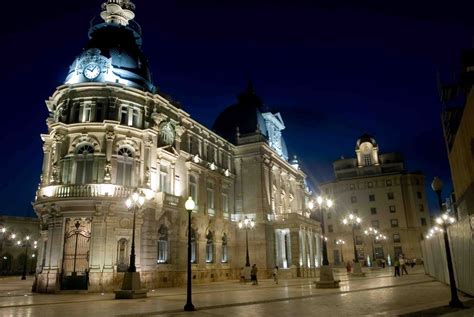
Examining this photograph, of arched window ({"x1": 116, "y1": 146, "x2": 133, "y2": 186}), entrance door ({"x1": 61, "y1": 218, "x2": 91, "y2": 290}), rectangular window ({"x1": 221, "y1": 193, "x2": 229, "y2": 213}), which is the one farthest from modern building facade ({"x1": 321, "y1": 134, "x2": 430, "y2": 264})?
entrance door ({"x1": 61, "y1": 218, "x2": 91, "y2": 290})

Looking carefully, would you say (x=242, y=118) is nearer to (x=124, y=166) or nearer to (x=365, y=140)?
(x=124, y=166)

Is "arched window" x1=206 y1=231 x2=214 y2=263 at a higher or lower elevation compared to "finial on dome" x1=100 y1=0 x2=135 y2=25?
lower

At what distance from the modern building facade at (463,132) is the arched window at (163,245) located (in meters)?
25.4

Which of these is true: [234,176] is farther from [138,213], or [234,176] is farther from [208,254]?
[138,213]

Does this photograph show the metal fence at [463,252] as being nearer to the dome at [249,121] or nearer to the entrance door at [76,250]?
the entrance door at [76,250]

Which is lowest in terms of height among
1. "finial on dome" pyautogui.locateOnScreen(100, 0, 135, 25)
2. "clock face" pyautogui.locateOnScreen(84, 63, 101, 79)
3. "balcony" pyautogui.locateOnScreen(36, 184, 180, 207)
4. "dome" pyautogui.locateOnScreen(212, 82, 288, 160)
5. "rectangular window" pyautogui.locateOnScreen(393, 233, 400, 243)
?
"rectangular window" pyautogui.locateOnScreen(393, 233, 400, 243)

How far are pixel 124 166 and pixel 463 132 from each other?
28055mm

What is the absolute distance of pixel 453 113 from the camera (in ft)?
141

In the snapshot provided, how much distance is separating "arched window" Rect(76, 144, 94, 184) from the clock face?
5.95 m

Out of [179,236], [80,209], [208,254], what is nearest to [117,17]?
[80,209]

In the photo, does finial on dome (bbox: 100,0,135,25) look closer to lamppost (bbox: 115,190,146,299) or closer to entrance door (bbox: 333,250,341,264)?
lamppost (bbox: 115,190,146,299)

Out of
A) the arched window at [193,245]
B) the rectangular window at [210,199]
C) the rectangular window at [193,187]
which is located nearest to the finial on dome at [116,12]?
the rectangular window at [193,187]

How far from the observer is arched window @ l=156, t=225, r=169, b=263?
33.1 metres

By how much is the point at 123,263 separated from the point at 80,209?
514cm
